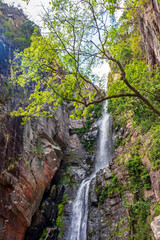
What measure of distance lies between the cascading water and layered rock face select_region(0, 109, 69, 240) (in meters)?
2.82

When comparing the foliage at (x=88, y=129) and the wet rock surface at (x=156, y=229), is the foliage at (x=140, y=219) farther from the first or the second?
the foliage at (x=88, y=129)

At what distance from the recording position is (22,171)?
34.6 ft

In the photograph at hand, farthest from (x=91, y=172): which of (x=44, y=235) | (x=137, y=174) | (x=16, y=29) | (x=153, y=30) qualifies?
(x=16, y=29)

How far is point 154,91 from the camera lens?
827cm

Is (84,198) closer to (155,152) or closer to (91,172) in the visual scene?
(91,172)

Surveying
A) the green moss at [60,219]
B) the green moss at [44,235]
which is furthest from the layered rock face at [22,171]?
the green moss at [60,219]

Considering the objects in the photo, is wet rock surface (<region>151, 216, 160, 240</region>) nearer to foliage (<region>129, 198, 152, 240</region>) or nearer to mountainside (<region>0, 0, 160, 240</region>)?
mountainside (<region>0, 0, 160, 240</region>)

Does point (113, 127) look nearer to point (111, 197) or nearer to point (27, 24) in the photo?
point (111, 197)

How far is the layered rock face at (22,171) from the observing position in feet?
29.6

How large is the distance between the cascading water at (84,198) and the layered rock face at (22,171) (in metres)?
2.82

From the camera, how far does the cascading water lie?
11167 mm

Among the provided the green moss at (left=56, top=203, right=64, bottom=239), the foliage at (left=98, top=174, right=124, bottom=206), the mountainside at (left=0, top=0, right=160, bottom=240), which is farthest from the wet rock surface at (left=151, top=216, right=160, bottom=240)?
the green moss at (left=56, top=203, right=64, bottom=239)

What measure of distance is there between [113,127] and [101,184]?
24.8ft

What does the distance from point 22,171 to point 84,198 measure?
5.39 m
